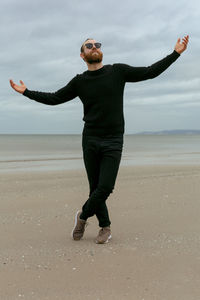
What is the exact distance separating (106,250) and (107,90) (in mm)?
1931

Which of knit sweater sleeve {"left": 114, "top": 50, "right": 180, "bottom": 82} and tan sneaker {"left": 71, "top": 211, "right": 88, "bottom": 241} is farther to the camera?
tan sneaker {"left": 71, "top": 211, "right": 88, "bottom": 241}

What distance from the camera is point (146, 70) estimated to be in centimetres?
446

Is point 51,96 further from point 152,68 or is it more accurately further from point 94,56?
point 152,68

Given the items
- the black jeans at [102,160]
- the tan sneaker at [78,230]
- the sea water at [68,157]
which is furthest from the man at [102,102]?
the sea water at [68,157]

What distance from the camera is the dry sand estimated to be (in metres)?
3.56

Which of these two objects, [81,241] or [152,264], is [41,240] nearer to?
[81,241]

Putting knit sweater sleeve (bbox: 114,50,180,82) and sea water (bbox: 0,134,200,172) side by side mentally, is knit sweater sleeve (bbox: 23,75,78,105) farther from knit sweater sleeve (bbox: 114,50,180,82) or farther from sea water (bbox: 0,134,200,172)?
sea water (bbox: 0,134,200,172)

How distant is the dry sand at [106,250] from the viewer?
3.56m

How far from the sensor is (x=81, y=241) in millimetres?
5070

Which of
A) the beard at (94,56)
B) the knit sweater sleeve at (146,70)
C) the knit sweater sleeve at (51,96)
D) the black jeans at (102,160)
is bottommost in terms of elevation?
the black jeans at (102,160)

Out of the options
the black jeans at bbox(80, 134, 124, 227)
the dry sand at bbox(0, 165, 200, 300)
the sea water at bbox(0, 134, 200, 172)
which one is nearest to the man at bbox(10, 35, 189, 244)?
the black jeans at bbox(80, 134, 124, 227)

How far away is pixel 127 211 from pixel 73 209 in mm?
995

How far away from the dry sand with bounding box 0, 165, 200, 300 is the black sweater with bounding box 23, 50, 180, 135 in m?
1.51

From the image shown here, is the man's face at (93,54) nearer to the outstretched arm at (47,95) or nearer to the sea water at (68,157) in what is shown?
the outstretched arm at (47,95)
